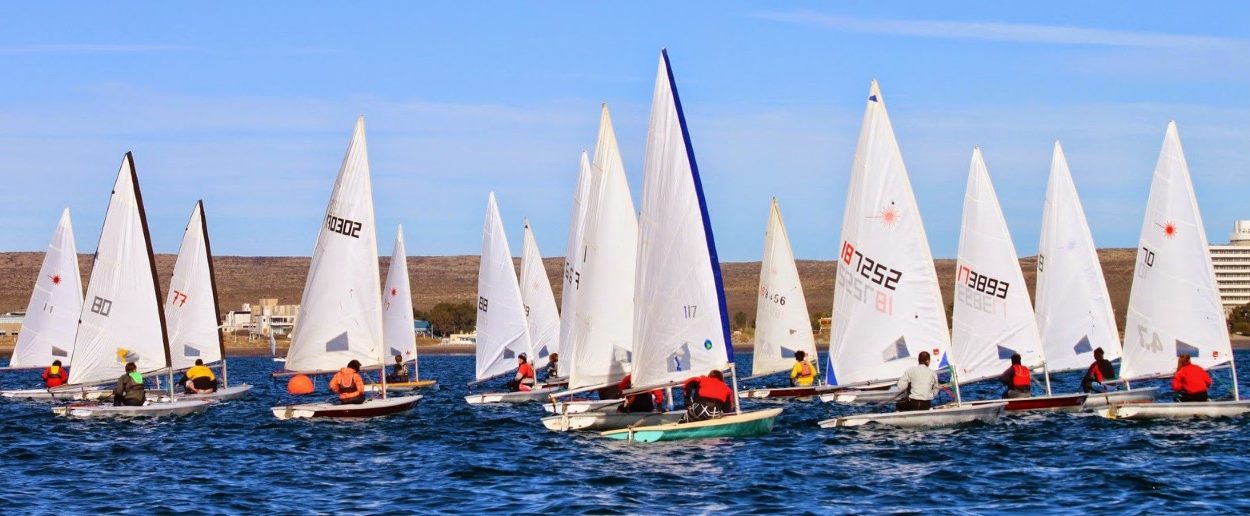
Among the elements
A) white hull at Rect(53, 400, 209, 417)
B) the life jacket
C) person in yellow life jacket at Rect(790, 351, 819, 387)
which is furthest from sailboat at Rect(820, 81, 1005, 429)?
white hull at Rect(53, 400, 209, 417)

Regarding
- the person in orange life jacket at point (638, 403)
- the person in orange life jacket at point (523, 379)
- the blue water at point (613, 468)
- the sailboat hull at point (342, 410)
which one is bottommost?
the blue water at point (613, 468)

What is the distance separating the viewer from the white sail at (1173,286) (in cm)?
3409

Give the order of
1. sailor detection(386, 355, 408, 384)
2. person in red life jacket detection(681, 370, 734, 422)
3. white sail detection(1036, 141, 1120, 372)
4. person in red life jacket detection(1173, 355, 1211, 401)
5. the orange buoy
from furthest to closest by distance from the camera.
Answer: sailor detection(386, 355, 408, 384) < white sail detection(1036, 141, 1120, 372) < the orange buoy < person in red life jacket detection(1173, 355, 1211, 401) < person in red life jacket detection(681, 370, 734, 422)

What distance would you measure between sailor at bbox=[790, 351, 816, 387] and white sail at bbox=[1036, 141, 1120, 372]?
22.7 feet

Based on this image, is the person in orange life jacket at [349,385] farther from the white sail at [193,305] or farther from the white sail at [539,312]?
the white sail at [539,312]

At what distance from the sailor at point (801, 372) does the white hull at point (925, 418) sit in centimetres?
1268

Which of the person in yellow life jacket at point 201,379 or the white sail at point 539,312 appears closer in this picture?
the person in yellow life jacket at point 201,379

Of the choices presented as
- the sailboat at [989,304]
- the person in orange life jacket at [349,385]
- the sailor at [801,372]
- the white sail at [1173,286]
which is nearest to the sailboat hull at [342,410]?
the person in orange life jacket at [349,385]

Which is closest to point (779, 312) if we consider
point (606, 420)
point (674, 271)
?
point (606, 420)

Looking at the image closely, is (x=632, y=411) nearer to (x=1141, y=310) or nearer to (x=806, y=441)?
(x=806, y=441)

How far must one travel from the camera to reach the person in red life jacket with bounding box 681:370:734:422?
27594 millimetres

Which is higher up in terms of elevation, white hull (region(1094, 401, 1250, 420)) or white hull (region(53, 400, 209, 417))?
white hull (region(53, 400, 209, 417))

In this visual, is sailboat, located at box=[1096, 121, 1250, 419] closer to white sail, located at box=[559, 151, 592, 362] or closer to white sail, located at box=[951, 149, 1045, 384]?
white sail, located at box=[951, 149, 1045, 384]

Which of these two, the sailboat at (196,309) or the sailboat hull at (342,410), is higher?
the sailboat at (196,309)
